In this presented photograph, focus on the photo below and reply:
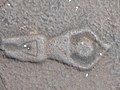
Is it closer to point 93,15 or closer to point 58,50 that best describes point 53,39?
point 58,50

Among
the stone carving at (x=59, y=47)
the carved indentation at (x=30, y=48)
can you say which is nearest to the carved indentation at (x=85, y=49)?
the stone carving at (x=59, y=47)

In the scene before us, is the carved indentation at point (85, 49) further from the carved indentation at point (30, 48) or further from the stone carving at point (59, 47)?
the carved indentation at point (30, 48)

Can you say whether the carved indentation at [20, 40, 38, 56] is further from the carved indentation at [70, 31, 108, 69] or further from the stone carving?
the carved indentation at [70, 31, 108, 69]

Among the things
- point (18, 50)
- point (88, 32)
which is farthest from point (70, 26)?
point (18, 50)
